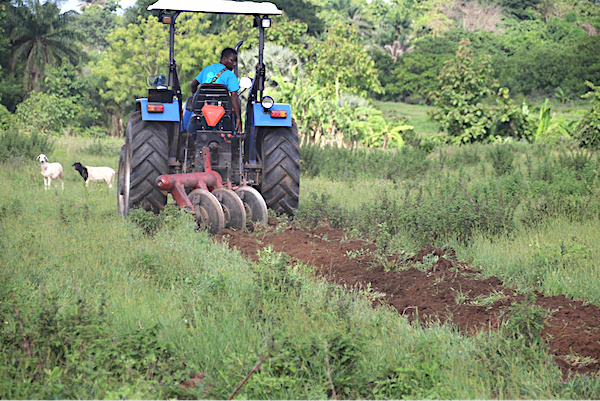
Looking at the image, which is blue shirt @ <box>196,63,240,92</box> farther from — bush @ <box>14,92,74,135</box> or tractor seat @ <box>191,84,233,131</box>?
bush @ <box>14,92,74,135</box>

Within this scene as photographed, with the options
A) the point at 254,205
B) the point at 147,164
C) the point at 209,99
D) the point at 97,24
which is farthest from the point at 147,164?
the point at 97,24

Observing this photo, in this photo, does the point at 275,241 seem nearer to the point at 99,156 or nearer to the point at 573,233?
the point at 573,233

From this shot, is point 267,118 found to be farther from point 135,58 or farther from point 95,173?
point 135,58

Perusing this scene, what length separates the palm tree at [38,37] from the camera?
49191 millimetres

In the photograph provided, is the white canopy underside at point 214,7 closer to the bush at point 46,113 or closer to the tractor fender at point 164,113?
the tractor fender at point 164,113

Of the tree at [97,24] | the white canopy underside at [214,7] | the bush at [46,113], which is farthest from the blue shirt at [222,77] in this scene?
the tree at [97,24]

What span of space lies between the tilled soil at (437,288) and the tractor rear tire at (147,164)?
1187mm

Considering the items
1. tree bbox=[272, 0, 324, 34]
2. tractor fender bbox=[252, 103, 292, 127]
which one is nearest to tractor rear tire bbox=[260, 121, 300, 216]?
tractor fender bbox=[252, 103, 292, 127]

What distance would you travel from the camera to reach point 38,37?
50.6 meters

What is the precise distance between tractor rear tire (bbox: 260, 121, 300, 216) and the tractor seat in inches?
27.8

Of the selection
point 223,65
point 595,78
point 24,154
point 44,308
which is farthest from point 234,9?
point 595,78

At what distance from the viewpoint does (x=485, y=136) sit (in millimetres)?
21156

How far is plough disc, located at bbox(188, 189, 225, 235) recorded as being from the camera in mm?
8102

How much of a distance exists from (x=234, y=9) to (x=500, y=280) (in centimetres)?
460
